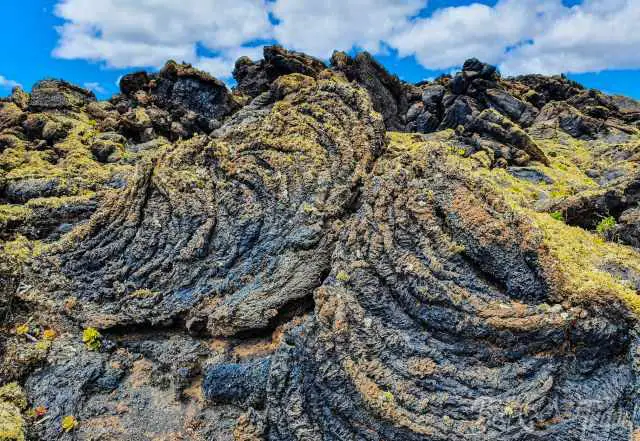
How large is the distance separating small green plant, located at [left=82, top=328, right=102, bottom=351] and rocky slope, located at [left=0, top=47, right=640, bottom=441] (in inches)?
2.7

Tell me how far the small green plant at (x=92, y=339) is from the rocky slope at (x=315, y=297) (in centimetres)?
7

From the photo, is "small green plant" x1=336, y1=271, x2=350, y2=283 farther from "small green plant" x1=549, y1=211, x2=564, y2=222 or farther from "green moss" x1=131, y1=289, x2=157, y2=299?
"small green plant" x1=549, y1=211, x2=564, y2=222

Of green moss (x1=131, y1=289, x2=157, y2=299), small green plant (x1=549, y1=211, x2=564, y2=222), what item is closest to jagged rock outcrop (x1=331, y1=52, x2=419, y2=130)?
small green plant (x1=549, y1=211, x2=564, y2=222)

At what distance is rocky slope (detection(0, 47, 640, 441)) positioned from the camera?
34.8ft

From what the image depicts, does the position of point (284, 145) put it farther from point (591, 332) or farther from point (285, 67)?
point (285, 67)

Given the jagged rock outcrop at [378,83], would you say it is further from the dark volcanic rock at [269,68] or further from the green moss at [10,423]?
the green moss at [10,423]

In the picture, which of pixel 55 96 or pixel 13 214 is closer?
pixel 13 214

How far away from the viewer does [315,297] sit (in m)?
Result: 13.1

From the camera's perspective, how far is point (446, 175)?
47.1 feet

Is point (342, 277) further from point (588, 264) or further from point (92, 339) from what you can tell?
point (92, 339)

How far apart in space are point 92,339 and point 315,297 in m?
7.86

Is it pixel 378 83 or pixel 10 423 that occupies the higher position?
pixel 378 83

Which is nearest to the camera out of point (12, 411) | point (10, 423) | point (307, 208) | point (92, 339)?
point (10, 423)

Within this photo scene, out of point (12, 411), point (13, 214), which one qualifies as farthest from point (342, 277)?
point (13, 214)
